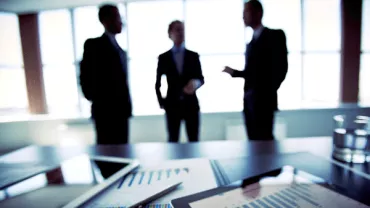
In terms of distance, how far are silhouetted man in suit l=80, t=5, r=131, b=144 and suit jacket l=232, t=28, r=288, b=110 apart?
457 millimetres

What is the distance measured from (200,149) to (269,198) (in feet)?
1.34

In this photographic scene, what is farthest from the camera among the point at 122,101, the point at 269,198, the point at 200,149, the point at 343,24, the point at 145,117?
the point at 145,117

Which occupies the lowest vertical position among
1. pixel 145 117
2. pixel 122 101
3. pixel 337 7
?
pixel 145 117

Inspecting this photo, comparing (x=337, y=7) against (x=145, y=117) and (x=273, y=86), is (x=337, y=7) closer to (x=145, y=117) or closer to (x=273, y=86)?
(x=273, y=86)

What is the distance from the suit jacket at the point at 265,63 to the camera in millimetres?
850

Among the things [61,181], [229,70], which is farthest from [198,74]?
[61,181]

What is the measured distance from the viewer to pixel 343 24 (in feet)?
6.73

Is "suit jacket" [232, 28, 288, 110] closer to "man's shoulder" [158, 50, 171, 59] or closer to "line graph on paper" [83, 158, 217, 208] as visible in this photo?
"man's shoulder" [158, 50, 171, 59]

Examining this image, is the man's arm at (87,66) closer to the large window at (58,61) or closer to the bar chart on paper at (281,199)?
the large window at (58,61)

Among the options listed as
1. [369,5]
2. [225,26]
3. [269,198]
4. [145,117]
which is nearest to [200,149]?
[269,198]

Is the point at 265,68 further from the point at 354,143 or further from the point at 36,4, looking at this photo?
the point at 36,4

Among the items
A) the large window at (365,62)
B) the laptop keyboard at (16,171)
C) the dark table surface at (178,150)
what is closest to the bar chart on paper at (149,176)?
the dark table surface at (178,150)

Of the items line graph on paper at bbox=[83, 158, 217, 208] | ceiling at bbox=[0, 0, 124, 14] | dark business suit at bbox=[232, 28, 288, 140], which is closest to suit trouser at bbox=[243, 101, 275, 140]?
dark business suit at bbox=[232, 28, 288, 140]

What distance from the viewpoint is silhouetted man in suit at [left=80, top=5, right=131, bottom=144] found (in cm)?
72
